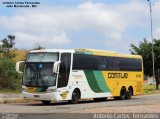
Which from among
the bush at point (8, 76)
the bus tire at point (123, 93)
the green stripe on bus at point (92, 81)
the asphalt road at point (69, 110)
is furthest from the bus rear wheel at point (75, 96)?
the bush at point (8, 76)

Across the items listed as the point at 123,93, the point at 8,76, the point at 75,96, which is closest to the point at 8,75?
the point at 8,76

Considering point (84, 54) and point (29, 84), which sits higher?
point (84, 54)

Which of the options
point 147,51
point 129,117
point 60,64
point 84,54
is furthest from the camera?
point 147,51

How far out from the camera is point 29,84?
1101 inches

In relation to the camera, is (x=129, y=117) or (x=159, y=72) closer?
(x=129, y=117)

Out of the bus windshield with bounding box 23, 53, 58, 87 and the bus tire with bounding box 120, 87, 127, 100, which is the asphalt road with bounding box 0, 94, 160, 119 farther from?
the bus tire with bounding box 120, 87, 127, 100

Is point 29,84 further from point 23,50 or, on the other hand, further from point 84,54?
point 23,50

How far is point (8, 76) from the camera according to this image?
138 feet

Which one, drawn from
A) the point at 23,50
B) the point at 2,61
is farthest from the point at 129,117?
the point at 23,50

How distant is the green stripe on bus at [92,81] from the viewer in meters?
30.6

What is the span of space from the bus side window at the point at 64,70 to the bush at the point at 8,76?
14.4 m

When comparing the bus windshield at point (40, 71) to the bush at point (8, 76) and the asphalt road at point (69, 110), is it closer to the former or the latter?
the asphalt road at point (69, 110)

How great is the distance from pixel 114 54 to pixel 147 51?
27.7 metres

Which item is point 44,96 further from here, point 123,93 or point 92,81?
point 123,93
